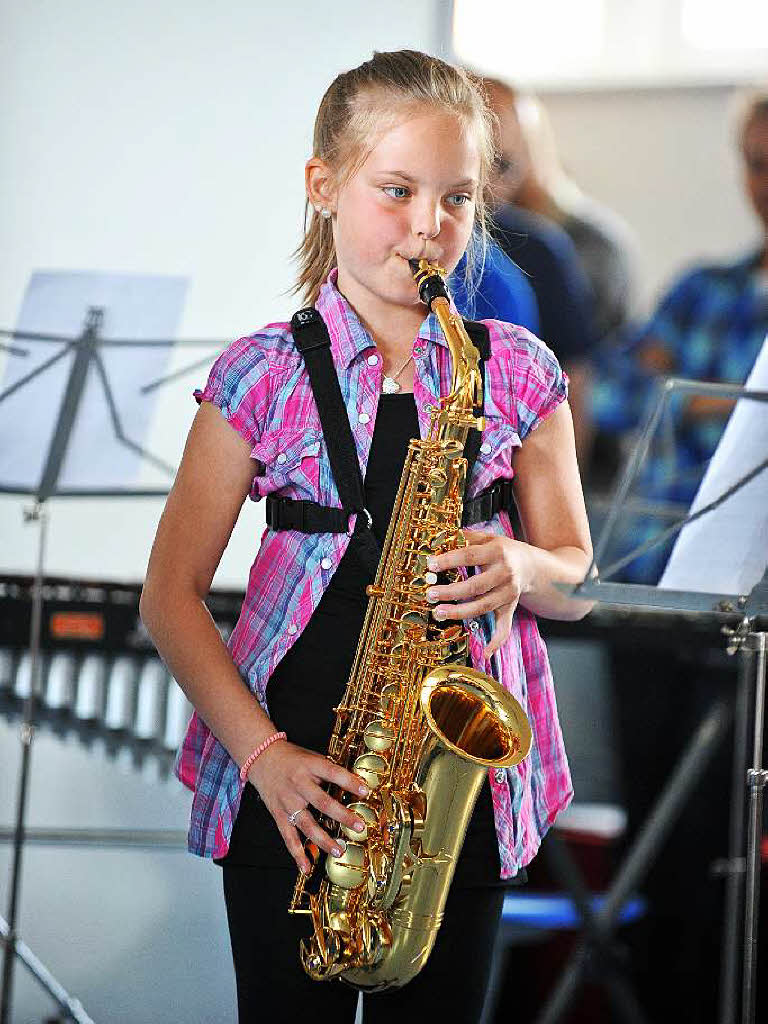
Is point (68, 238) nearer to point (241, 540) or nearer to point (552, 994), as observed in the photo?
point (241, 540)

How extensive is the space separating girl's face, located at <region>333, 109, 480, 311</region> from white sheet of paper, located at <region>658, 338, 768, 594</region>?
0.41 m

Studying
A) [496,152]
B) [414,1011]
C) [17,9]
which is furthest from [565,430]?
[17,9]

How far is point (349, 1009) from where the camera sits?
4.61 feet

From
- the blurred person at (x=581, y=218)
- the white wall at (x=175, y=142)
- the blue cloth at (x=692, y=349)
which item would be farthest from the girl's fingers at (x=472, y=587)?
the blurred person at (x=581, y=218)

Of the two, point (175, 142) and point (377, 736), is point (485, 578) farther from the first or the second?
point (175, 142)

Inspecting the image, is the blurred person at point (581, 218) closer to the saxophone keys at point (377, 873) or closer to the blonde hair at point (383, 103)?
the blonde hair at point (383, 103)

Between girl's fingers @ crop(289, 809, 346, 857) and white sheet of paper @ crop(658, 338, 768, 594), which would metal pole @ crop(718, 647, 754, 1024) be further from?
girl's fingers @ crop(289, 809, 346, 857)

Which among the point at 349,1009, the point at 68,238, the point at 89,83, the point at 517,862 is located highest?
the point at 89,83

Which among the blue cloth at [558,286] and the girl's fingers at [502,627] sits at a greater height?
the blue cloth at [558,286]

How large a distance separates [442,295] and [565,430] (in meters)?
0.22

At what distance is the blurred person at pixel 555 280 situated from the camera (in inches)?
134

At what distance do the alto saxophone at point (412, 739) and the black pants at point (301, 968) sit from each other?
0.08ft

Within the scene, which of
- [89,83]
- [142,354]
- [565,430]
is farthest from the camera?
[89,83]

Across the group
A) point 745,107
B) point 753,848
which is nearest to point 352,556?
point 753,848
